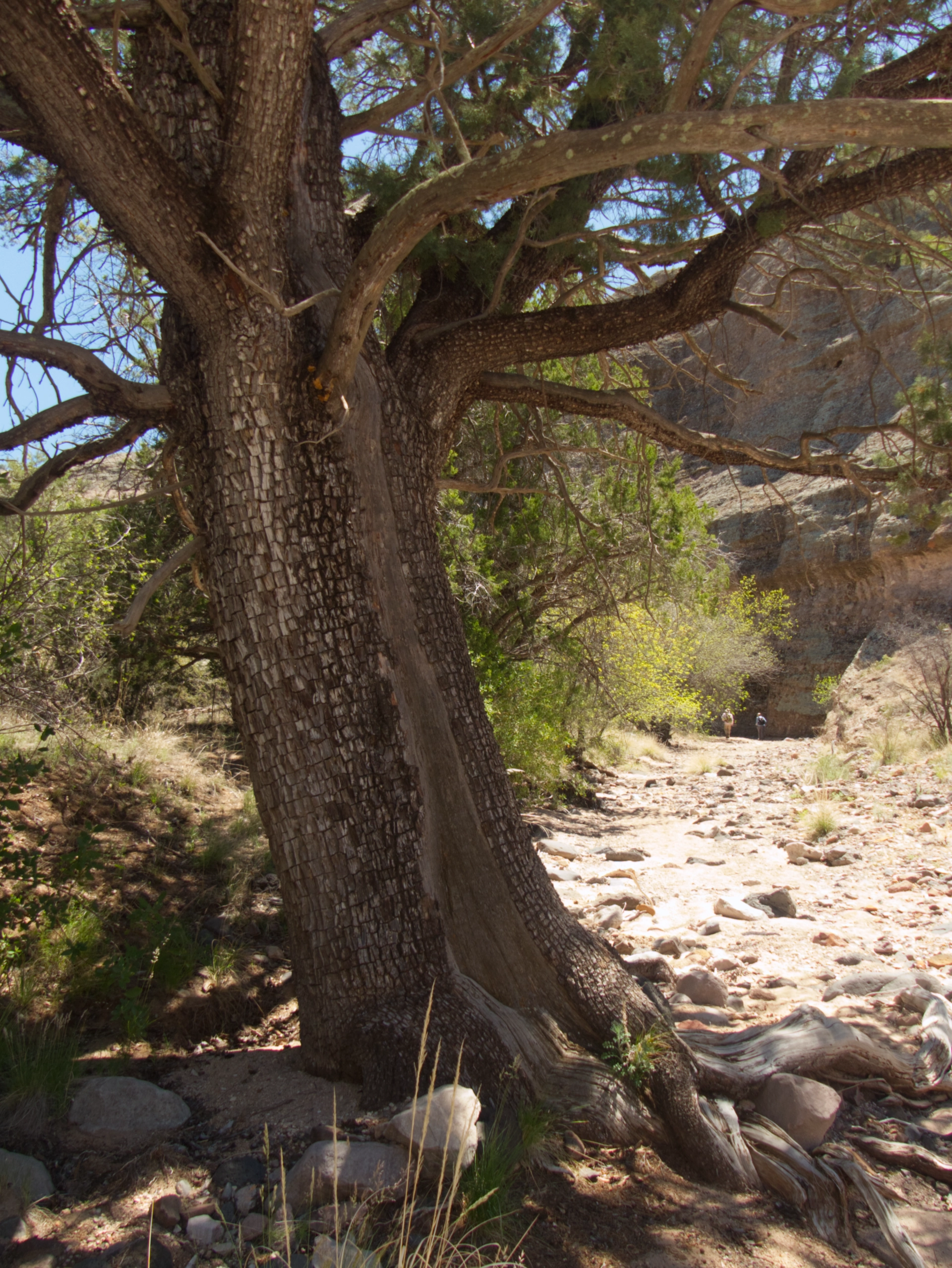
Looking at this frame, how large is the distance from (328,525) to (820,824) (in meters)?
7.06

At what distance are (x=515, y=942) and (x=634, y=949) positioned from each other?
2.32 m

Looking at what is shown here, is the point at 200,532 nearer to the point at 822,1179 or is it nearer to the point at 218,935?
the point at 218,935

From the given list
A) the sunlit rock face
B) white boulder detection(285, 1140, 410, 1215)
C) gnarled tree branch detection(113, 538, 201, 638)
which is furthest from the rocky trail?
the sunlit rock face

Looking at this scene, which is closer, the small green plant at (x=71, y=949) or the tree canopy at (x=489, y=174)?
the tree canopy at (x=489, y=174)

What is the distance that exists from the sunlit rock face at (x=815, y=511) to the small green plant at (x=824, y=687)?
22cm

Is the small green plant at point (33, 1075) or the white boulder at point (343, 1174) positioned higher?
the small green plant at point (33, 1075)

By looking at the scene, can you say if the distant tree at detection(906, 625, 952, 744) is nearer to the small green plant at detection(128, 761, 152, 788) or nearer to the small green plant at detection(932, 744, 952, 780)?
the small green plant at detection(932, 744, 952, 780)

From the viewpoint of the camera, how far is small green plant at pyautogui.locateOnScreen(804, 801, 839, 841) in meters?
8.32

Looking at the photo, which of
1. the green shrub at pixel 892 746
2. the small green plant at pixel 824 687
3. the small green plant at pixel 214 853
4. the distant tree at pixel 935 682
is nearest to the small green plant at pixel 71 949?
the small green plant at pixel 214 853

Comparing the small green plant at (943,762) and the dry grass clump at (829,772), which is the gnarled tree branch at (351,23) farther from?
the dry grass clump at (829,772)

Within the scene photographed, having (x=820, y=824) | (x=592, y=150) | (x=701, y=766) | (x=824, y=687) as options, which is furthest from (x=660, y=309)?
(x=824, y=687)

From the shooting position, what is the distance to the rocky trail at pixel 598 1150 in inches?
91.0

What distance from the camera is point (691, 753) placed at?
18.8 m

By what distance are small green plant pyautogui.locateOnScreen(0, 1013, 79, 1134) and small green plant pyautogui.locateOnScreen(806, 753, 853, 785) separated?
9.97m
